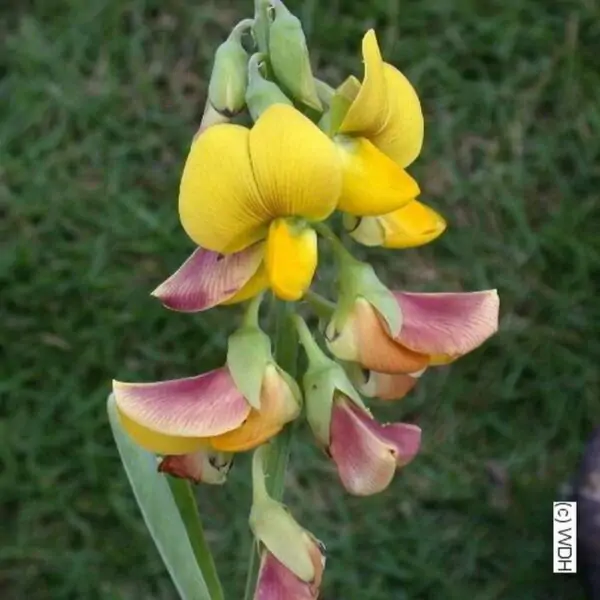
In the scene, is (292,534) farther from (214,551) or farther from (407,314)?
(214,551)

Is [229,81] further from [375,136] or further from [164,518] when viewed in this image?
[164,518]

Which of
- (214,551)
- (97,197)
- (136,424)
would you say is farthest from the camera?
(97,197)

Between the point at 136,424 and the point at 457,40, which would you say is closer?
the point at 136,424

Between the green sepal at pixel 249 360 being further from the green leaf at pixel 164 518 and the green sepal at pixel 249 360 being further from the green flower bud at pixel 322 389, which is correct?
the green leaf at pixel 164 518

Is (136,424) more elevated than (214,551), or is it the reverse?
(136,424)

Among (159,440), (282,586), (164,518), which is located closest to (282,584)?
(282,586)

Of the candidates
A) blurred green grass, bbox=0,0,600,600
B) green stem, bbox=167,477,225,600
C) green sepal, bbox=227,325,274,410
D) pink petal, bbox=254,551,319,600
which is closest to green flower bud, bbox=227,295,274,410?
green sepal, bbox=227,325,274,410

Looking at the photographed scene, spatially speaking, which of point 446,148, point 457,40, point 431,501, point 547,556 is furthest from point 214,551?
point 457,40
